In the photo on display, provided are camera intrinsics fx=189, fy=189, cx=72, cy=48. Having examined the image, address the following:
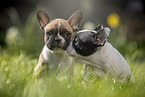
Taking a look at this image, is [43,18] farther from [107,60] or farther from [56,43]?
[107,60]

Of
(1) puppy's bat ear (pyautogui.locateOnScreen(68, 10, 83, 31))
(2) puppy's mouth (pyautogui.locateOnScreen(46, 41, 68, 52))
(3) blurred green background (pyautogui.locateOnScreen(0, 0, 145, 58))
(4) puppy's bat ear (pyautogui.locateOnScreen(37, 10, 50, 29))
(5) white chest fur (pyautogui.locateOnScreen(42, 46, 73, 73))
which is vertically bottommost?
(3) blurred green background (pyautogui.locateOnScreen(0, 0, 145, 58))

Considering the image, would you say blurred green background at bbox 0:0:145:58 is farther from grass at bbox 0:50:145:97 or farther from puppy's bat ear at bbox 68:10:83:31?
grass at bbox 0:50:145:97

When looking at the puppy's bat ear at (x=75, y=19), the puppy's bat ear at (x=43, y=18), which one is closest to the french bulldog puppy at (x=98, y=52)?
the puppy's bat ear at (x=75, y=19)

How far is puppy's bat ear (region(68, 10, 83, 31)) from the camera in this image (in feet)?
8.45

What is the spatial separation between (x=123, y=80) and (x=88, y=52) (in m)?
0.58

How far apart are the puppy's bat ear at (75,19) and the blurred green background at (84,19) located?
5.39 feet

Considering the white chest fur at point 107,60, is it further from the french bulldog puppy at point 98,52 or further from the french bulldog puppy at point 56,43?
the french bulldog puppy at point 56,43

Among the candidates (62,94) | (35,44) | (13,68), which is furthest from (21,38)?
(62,94)

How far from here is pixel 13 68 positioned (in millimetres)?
2449

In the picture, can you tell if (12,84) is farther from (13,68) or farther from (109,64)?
(109,64)

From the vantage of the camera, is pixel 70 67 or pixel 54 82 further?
pixel 70 67

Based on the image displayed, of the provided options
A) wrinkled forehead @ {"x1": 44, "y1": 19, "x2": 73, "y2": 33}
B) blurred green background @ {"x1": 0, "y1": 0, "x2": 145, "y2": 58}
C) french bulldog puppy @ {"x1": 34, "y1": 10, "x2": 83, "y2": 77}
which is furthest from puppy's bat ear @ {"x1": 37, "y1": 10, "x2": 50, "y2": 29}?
blurred green background @ {"x1": 0, "y1": 0, "x2": 145, "y2": 58}

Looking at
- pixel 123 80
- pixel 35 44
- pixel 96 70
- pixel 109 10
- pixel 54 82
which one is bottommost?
pixel 109 10

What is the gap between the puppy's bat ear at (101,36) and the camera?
7.09 feet
